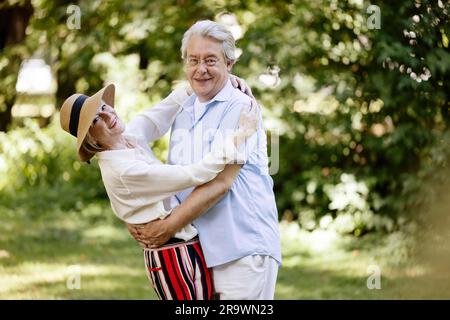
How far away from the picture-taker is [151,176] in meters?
2.46

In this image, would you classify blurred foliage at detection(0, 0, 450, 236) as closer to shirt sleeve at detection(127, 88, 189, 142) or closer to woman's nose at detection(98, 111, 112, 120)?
shirt sleeve at detection(127, 88, 189, 142)

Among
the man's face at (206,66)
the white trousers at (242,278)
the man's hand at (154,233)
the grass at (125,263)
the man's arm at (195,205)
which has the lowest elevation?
the grass at (125,263)

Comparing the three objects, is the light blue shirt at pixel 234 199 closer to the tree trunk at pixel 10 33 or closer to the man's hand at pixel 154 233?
the man's hand at pixel 154 233

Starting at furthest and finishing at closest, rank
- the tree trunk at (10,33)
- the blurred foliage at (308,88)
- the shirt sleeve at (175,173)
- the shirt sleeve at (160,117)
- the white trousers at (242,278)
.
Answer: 1. the tree trunk at (10,33)
2. the blurred foliage at (308,88)
3. the shirt sleeve at (160,117)
4. the white trousers at (242,278)
5. the shirt sleeve at (175,173)

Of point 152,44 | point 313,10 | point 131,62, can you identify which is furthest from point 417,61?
point 131,62

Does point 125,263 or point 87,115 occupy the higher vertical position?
point 87,115

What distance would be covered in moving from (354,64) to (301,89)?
67 centimetres

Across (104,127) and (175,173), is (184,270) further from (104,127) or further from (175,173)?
(104,127)

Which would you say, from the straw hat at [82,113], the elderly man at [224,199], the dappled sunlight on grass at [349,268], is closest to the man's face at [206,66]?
the elderly man at [224,199]

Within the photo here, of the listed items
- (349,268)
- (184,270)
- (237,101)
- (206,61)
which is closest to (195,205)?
(184,270)

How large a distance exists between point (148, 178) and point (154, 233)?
20 centimetres

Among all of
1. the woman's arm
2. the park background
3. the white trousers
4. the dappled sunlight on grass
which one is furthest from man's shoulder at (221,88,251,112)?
the dappled sunlight on grass

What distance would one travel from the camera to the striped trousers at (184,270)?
102 inches

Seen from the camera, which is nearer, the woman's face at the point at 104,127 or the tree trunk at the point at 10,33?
the woman's face at the point at 104,127
